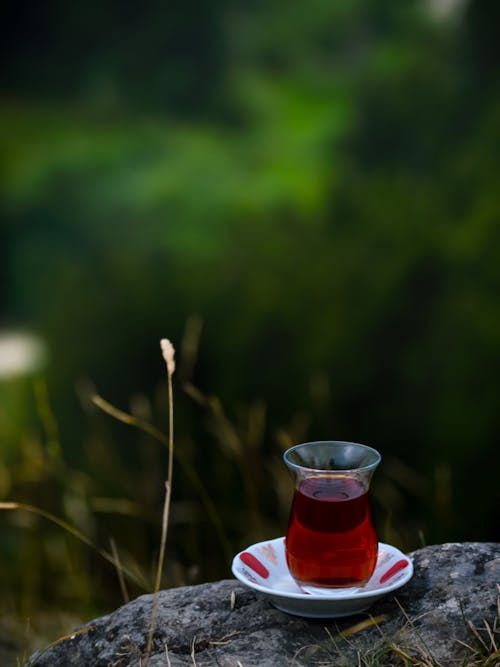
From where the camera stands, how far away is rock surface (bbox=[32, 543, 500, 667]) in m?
1.50

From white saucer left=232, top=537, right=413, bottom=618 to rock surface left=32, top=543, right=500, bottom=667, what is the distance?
4 cm

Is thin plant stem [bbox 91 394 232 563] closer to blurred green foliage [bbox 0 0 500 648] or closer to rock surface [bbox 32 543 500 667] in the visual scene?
blurred green foliage [bbox 0 0 500 648]

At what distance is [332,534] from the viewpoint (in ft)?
4.98

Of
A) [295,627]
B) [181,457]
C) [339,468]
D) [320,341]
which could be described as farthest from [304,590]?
[320,341]

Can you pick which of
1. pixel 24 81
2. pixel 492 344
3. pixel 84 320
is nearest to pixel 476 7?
pixel 492 344

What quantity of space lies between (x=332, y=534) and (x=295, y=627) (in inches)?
7.2

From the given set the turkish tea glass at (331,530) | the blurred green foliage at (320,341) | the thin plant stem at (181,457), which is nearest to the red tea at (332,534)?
the turkish tea glass at (331,530)

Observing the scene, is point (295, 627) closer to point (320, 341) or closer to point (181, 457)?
point (181, 457)

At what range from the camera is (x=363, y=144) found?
566 cm

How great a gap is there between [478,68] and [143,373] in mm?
2583

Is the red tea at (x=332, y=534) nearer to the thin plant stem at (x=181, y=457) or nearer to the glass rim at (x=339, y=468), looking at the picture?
the glass rim at (x=339, y=468)


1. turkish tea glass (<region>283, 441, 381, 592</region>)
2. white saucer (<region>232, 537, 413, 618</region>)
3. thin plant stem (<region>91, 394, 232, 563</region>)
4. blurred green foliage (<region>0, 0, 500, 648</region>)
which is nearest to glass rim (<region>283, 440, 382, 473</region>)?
turkish tea glass (<region>283, 441, 381, 592</region>)

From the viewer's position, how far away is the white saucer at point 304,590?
149cm

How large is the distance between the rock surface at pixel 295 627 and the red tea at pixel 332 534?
0.29ft
